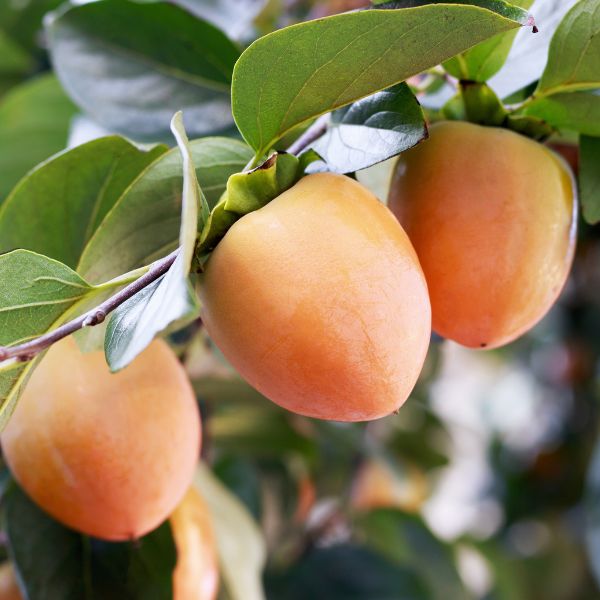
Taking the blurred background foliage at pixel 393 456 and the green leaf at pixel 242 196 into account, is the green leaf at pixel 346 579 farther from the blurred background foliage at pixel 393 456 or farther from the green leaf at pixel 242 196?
the green leaf at pixel 242 196

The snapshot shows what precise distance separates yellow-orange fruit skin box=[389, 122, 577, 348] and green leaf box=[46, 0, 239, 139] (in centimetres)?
22

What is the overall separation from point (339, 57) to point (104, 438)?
207 mm

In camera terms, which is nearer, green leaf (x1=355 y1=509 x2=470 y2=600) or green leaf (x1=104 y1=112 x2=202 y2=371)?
green leaf (x1=104 y1=112 x2=202 y2=371)

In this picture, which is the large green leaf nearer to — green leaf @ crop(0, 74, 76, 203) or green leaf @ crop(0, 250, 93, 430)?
green leaf @ crop(0, 250, 93, 430)

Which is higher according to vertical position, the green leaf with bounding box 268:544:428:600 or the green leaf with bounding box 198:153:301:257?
the green leaf with bounding box 198:153:301:257

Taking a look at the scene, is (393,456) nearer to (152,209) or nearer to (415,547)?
(415,547)

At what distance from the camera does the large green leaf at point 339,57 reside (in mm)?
306

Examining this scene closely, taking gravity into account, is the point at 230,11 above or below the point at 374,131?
below

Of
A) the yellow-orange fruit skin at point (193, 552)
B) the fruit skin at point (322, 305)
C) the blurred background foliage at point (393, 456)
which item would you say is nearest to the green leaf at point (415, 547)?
the blurred background foliage at point (393, 456)

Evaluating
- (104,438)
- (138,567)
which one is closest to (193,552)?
(138,567)

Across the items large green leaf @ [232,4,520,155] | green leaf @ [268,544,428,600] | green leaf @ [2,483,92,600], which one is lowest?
green leaf @ [268,544,428,600]

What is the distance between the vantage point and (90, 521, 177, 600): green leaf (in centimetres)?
48

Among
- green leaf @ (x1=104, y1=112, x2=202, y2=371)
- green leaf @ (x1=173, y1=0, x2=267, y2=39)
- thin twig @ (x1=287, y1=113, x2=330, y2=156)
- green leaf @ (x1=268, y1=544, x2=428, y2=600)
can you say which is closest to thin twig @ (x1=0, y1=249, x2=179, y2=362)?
green leaf @ (x1=104, y1=112, x2=202, y2=371)

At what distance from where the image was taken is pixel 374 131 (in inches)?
14.0
